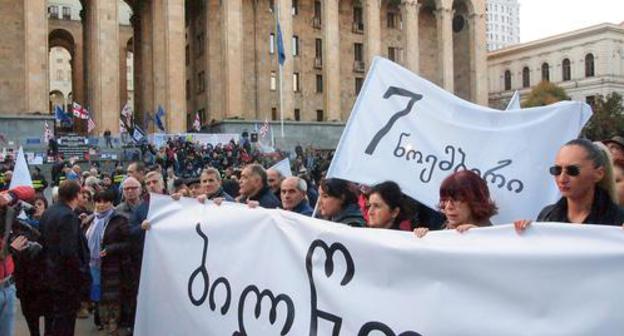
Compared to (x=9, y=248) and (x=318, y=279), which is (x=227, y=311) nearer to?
(x=318, y=279)

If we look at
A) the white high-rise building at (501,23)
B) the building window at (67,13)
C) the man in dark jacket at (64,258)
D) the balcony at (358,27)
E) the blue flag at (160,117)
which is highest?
the white high-rise building at (501,23)

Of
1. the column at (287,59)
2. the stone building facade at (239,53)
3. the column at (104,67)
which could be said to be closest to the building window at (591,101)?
the stone building facade at (239,53)

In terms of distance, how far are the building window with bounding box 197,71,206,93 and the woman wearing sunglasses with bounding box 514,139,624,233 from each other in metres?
45.2

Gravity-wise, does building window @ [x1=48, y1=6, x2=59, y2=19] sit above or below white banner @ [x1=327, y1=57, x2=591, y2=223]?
above

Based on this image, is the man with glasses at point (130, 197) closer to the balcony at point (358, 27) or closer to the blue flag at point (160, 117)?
the blue flag at point (160, 117)

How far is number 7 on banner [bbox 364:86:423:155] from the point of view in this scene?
610 centimetres

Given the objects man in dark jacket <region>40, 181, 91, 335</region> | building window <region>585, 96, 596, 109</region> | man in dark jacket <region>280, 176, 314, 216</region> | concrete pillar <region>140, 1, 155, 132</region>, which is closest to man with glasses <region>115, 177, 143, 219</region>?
man in dark jacket <region>40, 181, 91, 335</region>

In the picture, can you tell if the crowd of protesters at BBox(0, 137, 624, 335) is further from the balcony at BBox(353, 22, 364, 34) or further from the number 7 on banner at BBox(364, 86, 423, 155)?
the balcony at BBox(353, 22, 364, 34)

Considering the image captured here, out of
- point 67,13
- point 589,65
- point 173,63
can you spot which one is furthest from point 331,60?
point 589,65

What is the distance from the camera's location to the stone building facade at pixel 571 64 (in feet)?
217

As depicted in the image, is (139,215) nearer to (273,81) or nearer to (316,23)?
(273,81)

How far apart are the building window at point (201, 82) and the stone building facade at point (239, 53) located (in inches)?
5.6

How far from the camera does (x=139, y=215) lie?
23.2 feet

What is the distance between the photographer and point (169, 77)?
40.8 metres
